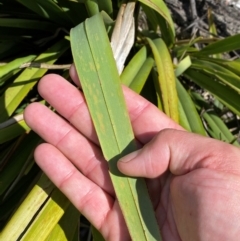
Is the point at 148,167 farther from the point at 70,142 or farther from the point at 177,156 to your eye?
the point at 70,142

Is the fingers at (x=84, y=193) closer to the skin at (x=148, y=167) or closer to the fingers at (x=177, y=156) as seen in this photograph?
the skin at (x=148, y=167)

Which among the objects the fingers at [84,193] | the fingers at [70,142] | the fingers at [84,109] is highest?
the fingers at [84,109]

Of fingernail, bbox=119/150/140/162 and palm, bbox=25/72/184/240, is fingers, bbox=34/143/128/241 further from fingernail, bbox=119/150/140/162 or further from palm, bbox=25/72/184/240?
fingernail, bbox=119/150/140/162

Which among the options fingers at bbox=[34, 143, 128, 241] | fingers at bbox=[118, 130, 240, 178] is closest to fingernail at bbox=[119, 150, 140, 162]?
fingers at bbox=[118, 130, 240, 178]

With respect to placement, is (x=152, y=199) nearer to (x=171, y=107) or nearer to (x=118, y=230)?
(x=118, y=230)

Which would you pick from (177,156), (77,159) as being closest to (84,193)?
(77,159)

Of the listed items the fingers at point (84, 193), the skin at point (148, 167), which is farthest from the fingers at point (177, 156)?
the fingers at point (84, 193)

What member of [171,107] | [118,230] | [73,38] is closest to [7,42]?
[73,38]
